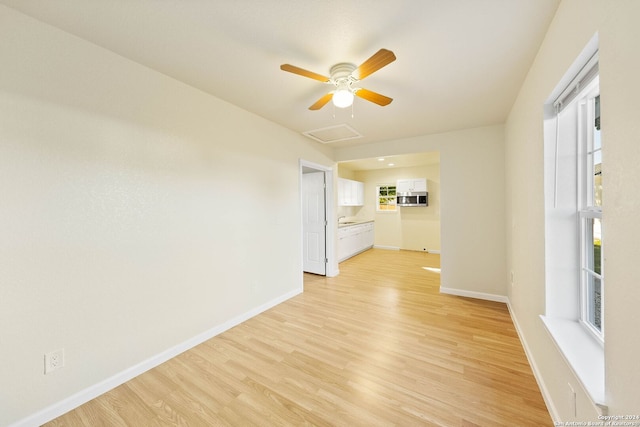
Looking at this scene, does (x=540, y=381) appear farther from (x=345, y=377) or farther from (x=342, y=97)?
(x=342, y=97)

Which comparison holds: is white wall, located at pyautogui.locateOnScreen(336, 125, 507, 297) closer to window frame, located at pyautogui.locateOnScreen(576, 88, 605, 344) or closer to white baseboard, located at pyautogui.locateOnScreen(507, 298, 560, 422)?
white baseboard, located at pyautogui.locateOnScreen(507, 298, 560, 422)

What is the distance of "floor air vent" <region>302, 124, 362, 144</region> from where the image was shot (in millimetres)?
3471

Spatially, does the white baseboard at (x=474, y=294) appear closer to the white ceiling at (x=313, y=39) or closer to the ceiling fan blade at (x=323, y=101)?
the white ceiling at (x=313, y=39)

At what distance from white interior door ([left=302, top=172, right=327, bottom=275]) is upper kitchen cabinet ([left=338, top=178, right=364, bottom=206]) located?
1643 mm

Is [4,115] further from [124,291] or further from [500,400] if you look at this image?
[500,400]

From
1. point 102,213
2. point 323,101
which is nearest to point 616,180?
point 323,101

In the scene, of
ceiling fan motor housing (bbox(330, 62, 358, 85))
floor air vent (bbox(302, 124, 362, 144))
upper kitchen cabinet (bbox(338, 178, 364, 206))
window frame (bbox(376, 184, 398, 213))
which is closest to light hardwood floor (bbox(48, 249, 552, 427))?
ceiling fan motor housing (bbox(330, 62, 358, 85))

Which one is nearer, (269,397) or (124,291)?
(269,397)

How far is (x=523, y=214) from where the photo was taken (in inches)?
88.2

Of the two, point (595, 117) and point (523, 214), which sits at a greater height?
point (595, 117)

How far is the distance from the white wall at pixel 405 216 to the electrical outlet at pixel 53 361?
702 centimetres

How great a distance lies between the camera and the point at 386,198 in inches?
296

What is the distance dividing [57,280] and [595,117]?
11.5 ft

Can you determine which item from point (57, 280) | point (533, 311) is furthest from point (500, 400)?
point (57, 280)
